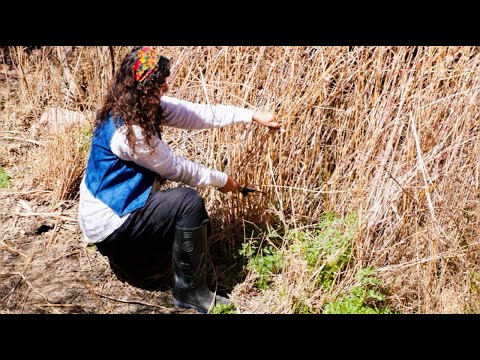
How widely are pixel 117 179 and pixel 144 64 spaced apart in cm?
53

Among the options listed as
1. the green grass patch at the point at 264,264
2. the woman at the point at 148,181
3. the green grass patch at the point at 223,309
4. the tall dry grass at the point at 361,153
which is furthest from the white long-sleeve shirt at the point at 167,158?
the green grass patch at the point at 223,309

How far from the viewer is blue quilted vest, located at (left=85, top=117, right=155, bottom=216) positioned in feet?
8.68

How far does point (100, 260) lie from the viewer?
10.2 ft

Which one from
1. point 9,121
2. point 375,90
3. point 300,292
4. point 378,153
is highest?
point 375,90

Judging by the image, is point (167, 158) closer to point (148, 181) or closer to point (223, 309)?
point (148, 181)

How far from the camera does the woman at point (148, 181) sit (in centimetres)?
256

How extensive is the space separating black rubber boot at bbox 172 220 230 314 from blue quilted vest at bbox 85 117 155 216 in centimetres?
24

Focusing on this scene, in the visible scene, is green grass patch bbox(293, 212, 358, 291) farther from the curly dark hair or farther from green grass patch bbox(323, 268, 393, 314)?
the curly dark hair

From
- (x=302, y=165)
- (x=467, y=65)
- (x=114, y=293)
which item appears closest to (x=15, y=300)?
(x=114, y=293)

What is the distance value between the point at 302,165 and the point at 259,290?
2.29 feet

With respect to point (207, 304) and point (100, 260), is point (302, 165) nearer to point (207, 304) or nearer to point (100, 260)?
point (207, 304)

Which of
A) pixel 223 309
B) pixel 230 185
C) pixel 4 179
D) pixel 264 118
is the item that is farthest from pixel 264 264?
pixel 4 179

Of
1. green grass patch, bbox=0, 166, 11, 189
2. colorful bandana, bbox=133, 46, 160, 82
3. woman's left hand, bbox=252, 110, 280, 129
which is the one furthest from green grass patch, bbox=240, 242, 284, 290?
green grass patch, bbox=0, 166, 11, 189

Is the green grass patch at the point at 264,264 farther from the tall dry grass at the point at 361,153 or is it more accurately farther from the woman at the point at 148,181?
the woman at the point at 148,181
